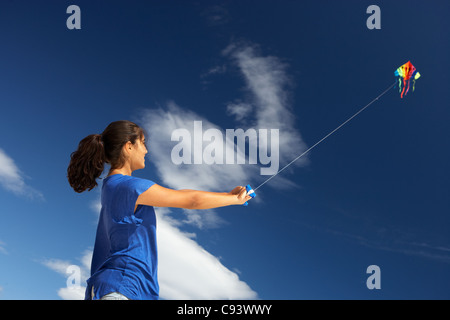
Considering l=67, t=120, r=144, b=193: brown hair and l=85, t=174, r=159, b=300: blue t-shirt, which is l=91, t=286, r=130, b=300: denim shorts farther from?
l=67, t=120, r=144, b=193: brown hair

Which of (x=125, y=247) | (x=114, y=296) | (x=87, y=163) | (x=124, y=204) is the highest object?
(x=87, y=163)

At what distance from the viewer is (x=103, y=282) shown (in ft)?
8.45

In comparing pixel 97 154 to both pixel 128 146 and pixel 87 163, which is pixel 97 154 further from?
pixel 128 146

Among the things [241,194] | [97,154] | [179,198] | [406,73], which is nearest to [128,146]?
[97,154]

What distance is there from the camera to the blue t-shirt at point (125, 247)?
258 cm

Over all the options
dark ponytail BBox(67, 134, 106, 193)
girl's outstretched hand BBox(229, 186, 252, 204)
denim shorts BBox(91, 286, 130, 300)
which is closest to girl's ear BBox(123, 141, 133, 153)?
dark ponytail BBox(67, 134, 106, 193)

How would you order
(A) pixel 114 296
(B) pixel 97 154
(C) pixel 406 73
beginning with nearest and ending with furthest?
(A) pixel 114 296 → (B) pixel 97 154 → (C) pixel 406 73

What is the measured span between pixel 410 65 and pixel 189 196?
557 cm

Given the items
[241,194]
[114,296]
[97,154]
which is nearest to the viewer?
[114,296]

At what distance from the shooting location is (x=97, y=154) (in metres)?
3.02

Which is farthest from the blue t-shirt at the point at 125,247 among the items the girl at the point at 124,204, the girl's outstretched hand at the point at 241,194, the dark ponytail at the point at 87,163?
the girl's outstretched hand at the point at 241,194

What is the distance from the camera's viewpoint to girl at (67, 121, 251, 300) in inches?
103

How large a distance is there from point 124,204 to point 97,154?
19.5 inches
